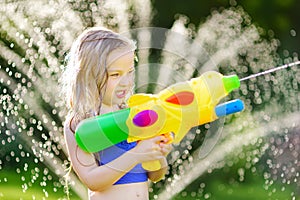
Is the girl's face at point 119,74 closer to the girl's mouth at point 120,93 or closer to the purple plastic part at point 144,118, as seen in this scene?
the girl's mouth at point 120,93

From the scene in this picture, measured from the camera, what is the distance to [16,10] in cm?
441

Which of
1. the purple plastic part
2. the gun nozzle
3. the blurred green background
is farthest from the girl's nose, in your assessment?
the blurred green background

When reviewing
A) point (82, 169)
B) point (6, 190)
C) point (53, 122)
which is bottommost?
point (6, 190)

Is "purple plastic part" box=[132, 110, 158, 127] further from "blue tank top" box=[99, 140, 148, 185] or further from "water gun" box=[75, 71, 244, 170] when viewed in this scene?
"blue tank top" box=[99, 140, 148, 185]

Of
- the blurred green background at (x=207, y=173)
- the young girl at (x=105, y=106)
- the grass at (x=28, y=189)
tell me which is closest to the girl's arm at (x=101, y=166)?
the young girl at (x=105, y=106)

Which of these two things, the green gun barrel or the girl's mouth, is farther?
the girl's mouth

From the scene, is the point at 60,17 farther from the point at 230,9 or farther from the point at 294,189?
the point at 230,9

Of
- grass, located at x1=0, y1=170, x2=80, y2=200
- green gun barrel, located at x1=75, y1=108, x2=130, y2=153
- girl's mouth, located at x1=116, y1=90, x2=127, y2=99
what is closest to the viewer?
green gun barrel, located at x1=75, y1=108, x2=130, y2=153

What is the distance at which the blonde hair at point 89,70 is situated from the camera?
2223 mm

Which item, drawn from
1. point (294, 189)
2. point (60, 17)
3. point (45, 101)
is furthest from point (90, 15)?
point (294, 189)

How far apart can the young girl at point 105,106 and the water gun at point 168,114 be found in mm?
49

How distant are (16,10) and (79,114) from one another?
2288mm

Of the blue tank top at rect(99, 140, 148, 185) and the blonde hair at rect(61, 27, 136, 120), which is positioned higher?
the blonde hair at rect(61, 27, 136, 120)

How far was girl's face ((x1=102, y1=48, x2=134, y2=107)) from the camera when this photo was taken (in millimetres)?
2219
